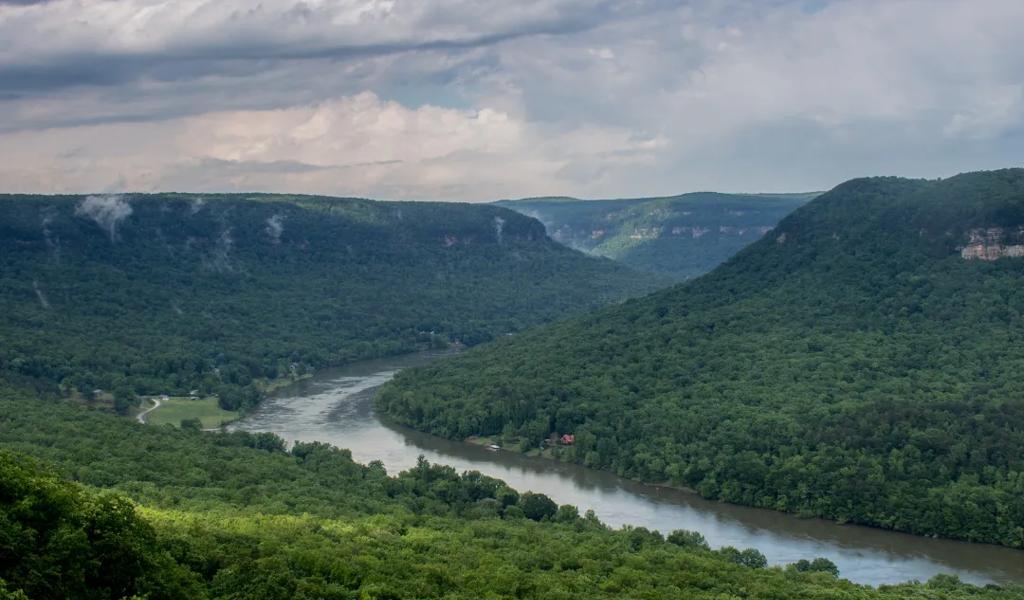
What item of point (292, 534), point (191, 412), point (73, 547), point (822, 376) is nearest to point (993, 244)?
point (822, 376)

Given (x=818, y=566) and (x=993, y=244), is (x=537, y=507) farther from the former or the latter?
(x=993, y=244)

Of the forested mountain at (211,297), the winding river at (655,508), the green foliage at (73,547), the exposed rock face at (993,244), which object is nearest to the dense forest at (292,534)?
the green foliage at (73,547)

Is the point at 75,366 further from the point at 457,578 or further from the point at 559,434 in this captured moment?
the point at 457,578

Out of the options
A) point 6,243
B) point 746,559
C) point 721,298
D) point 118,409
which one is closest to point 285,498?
point 746,559

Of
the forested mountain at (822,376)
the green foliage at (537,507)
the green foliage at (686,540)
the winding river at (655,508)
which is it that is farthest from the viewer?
the forested mountain at (822,376)

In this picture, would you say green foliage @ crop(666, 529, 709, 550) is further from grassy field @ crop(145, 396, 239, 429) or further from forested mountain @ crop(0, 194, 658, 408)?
forested mountain @ crop(0, 194, 658, 408)

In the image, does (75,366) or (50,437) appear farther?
(75,366)

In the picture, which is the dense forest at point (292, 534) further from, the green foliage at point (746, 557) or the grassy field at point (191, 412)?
the grassy field at point (191, 412)
